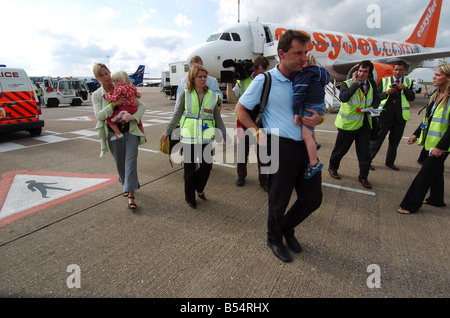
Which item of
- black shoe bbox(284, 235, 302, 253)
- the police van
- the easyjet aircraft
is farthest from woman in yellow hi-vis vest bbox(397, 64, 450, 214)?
the police van

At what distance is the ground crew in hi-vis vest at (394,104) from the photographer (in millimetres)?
4449

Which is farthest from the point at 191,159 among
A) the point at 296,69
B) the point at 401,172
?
the point at 401,172

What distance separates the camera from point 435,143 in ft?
9.95

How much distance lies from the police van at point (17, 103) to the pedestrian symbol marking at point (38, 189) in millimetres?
3492

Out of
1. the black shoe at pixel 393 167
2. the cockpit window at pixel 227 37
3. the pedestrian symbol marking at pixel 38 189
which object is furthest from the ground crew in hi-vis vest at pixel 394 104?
the cockpit window at pixel 227 37

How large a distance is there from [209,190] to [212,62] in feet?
36.8

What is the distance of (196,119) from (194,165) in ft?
2.04

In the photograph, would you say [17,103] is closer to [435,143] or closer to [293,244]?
[293,244]

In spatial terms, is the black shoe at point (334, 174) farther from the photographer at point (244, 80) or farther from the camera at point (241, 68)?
the camera at point (241, 68)

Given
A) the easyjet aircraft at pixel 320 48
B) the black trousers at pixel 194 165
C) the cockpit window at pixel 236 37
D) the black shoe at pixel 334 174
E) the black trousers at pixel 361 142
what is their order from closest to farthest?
the black trousers at pixel 194 165 < the black trousers at pixel 361 142 < the black shoe at pixel 334 174 < the easyjet aircraft at pixel 320 48 < the cockpit window at pixel 236 37

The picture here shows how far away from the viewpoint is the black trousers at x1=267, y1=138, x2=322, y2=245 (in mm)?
2113

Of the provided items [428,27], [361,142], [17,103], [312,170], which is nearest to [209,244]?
A: [312,170]

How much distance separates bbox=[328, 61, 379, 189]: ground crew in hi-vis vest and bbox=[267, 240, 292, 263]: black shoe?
→ 242cm

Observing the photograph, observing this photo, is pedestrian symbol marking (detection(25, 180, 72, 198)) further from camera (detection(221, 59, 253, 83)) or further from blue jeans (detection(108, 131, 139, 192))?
camera (detection(221, 59, 253, 83))
